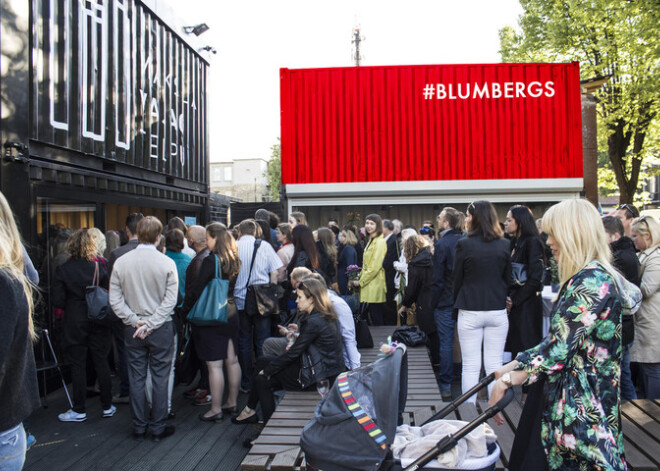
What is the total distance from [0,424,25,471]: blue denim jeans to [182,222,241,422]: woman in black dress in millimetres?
3078

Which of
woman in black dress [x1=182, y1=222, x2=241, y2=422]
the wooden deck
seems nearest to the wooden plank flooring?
the wooden deck

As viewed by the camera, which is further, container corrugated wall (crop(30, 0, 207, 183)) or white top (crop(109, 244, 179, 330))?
container corrugated wall (crop(30, 0, 207, 183))

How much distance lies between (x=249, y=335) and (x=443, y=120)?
838 centimetres

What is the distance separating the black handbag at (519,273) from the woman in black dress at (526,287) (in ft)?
0.04

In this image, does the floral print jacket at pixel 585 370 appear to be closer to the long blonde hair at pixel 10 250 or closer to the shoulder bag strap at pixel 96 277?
the long blonde hair at pixel 10 250

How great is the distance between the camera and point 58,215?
6.54 metres

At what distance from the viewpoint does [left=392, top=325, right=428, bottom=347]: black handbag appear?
19.1ft

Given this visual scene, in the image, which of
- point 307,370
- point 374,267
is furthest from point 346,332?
point 374,267

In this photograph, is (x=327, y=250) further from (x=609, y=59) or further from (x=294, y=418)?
(x=609, y=59)

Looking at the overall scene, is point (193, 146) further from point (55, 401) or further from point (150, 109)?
point (55, 401)

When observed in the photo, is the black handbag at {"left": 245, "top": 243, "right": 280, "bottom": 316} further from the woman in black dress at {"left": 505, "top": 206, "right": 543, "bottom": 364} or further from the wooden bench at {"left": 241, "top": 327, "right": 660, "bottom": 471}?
the woman in black dress at {"left": 505, "top": 206, "right": 543, "bottom": 364}

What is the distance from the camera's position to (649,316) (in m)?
4.54

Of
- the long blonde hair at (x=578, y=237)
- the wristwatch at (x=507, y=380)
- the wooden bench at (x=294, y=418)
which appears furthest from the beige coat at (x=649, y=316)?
the wristwatch at (x=507, y=380)

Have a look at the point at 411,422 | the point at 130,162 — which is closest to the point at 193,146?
the point at 130,162
